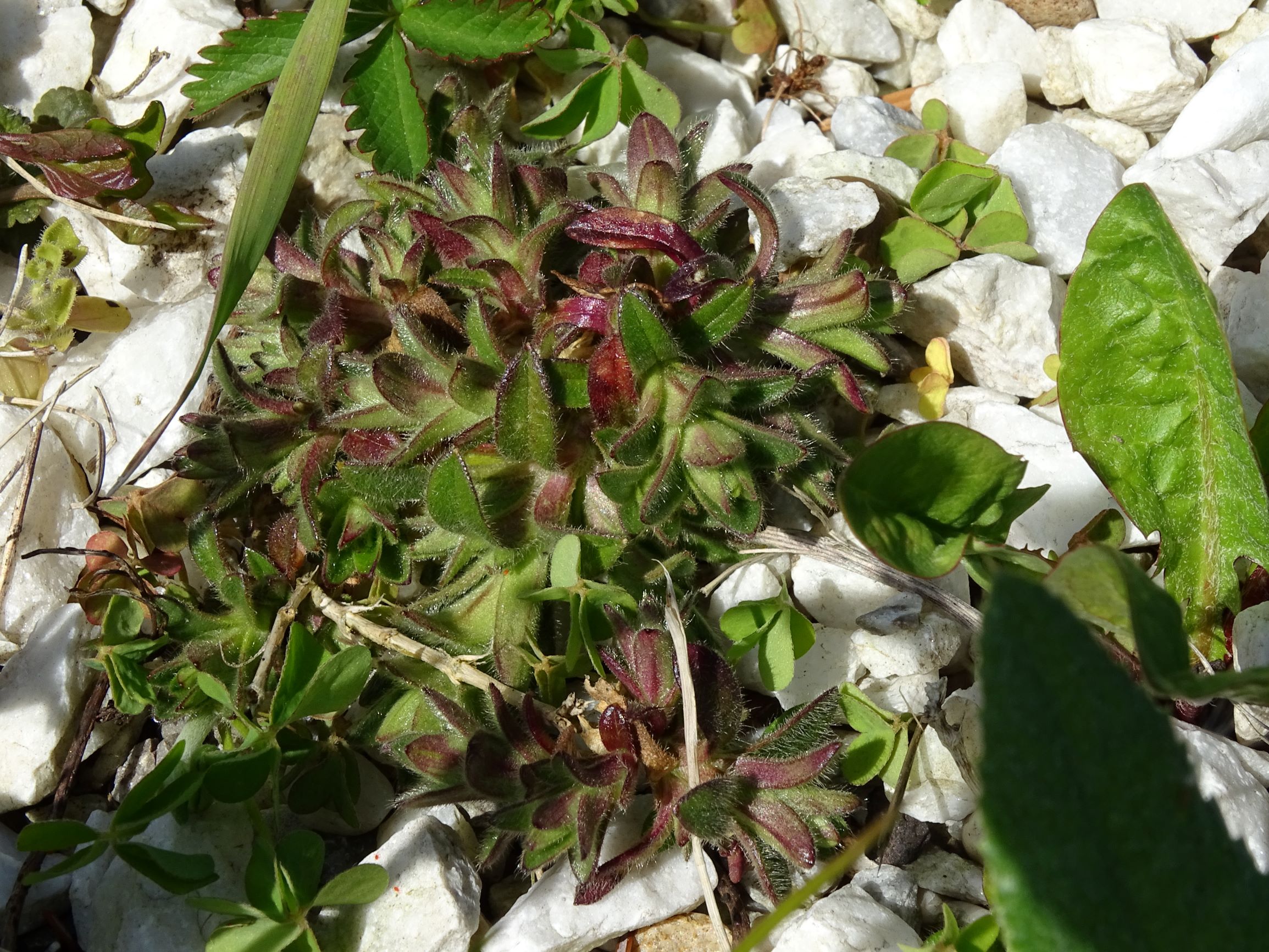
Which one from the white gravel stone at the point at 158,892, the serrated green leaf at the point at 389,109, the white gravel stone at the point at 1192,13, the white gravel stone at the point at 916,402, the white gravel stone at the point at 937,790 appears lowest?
the white gravel stone at the point at 158,892

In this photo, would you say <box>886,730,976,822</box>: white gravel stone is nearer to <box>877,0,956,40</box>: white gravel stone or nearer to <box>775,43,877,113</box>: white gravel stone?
<box>775,43,877,113</box>: white gravel stone

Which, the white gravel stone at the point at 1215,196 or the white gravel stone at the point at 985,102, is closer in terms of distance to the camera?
the white gravel stone at the point at 1215,196

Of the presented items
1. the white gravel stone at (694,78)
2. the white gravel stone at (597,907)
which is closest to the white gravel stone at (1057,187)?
the white gravel stone at (694,78)

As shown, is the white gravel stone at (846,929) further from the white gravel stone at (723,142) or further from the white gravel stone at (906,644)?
the white gravel stone at (723,142)

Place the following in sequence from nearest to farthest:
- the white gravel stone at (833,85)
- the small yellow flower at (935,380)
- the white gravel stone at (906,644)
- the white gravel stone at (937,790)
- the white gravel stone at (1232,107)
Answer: the white gravel stone at (937,790)
the white gravel stone at (906,644)
the small yellow flower at (935,380)
the white gravel stone at (1232,107)
the white gravel stone at (833,85)

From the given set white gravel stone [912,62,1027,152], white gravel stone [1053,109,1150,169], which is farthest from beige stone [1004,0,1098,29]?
white gravel stone [1053,109,1150,169]

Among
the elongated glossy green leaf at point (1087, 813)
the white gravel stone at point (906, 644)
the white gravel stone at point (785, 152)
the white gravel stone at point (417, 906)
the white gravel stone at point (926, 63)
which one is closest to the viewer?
the elongated glossy green leaf at point (1087, 813)

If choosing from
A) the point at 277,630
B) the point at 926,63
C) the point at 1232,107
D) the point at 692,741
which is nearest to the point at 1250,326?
the point at 1232,107
